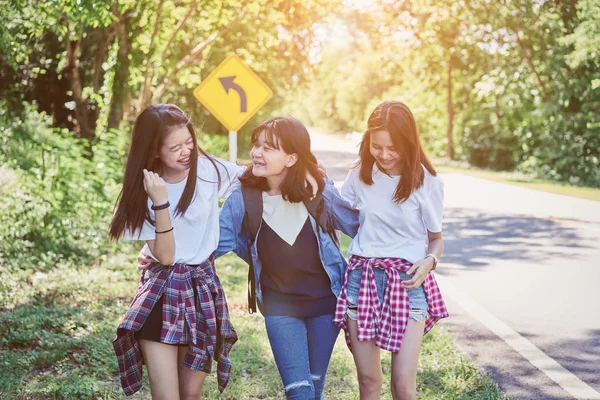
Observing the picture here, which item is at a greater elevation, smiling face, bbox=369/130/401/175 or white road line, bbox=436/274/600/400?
smiling face, bbox=369/130/401/175

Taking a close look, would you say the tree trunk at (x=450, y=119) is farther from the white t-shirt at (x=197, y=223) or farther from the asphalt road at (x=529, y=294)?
the white t-shirt at (x=197, y=223)

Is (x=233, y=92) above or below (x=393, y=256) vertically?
above

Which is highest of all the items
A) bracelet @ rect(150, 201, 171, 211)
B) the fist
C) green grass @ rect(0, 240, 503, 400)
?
the fist

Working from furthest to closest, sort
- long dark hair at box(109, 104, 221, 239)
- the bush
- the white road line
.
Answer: the bush
the white road line
long dark hair at box(109, 104, 221, 239)

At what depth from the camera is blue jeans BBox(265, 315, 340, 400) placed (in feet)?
11.0

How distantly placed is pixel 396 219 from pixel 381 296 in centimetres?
37

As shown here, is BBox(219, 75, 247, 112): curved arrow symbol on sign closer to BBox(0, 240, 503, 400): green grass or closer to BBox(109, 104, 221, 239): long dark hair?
BBox(0, 240, 503, 400): green grass

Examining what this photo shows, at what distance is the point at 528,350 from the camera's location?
5828mm

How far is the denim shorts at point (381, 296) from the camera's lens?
3.45m

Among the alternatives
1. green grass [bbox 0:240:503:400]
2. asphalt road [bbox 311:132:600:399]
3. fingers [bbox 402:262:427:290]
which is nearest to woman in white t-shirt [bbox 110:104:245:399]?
fingers [bbox 402:262:427:290]

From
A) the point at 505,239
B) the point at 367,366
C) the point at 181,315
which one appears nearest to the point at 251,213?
the point at 181,315

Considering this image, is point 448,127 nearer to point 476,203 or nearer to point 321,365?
point 476,203

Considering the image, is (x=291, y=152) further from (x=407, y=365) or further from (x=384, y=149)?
(x=407, y=365)

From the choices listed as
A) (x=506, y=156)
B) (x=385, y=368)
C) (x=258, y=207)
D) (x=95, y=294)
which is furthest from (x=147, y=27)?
(x=506, y=156)
